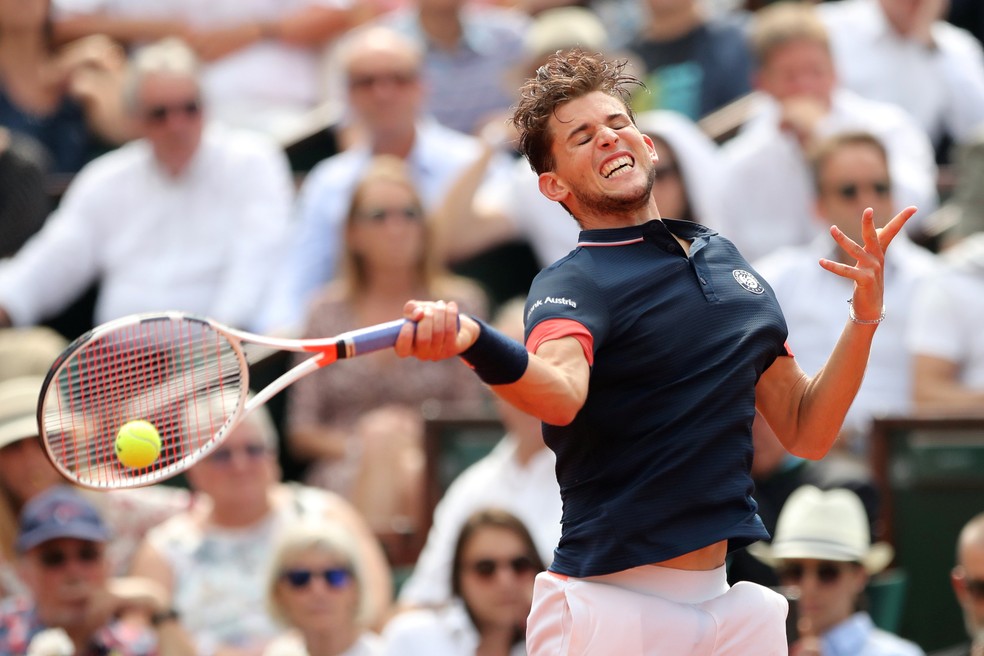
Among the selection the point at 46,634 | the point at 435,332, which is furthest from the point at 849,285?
the point at 435,332

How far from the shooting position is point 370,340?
128 inches

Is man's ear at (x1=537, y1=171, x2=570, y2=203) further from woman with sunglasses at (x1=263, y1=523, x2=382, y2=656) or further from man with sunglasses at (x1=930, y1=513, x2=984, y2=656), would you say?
woman with sunglasses at (x1=263, y1=523, x2=382, y2=656)

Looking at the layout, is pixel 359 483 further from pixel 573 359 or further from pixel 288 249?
pixel 573 359

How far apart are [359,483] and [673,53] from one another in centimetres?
297

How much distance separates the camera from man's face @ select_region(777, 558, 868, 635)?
5035mm

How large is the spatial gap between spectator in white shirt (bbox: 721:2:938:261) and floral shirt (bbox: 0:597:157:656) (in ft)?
10.6

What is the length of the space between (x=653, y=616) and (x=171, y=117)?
5.01 meters

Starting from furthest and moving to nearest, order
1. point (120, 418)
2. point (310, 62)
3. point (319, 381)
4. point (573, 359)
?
point (310, 62), point (319, 381), point (120, 418), point (573, 359)

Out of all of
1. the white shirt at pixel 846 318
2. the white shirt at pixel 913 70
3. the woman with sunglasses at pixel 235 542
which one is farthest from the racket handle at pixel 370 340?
the white shirt at pixel 913 70

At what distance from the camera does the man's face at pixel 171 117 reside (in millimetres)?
7676

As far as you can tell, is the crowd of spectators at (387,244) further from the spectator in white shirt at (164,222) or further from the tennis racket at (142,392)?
the tennis racket at (142,392)

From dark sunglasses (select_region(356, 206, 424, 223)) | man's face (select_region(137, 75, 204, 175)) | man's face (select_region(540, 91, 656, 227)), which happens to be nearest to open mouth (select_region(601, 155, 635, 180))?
man's face (select_region(540, 91, 656, 227))

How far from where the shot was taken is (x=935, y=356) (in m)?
6.36

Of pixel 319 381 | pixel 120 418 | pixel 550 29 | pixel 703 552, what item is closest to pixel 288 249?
pixel 319 381
